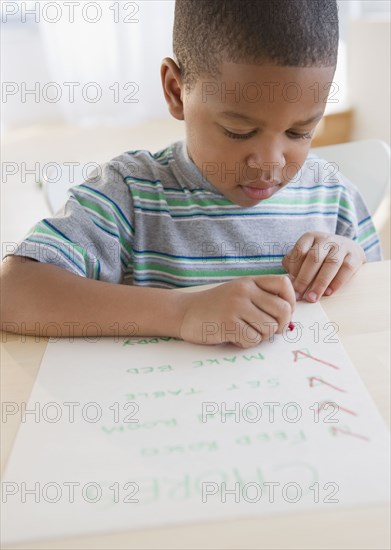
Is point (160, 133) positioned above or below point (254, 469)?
above

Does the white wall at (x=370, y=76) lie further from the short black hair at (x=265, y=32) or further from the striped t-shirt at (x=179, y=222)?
the short black hair at (x=265, y=32)

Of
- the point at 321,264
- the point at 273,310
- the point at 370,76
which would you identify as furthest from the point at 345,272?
the point at 370,76

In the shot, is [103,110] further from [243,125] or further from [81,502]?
[81,502]

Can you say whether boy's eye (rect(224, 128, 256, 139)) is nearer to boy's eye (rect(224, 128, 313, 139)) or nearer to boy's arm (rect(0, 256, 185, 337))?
boy's eye (rect(224, 128, 313, 139))

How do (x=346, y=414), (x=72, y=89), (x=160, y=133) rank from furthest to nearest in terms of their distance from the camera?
(x=72, y=89) → (x=160, y=133) → (x=346, y=414)

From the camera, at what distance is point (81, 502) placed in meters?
0.37

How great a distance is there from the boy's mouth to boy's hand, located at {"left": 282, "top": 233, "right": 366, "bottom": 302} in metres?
0.07

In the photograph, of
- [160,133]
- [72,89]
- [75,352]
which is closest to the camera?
[75,352]

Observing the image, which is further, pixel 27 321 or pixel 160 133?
pixel 160 133

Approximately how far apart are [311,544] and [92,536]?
125mm

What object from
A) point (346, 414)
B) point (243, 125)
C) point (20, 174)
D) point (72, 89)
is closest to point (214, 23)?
point (243, 125)

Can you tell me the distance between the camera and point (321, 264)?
2.23 ft

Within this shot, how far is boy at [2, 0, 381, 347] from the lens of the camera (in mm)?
593

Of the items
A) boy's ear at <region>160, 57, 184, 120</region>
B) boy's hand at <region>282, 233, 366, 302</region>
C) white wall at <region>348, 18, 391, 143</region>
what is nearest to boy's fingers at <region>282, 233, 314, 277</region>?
boy's hand at <region>282, 233, 366, 302</region>
